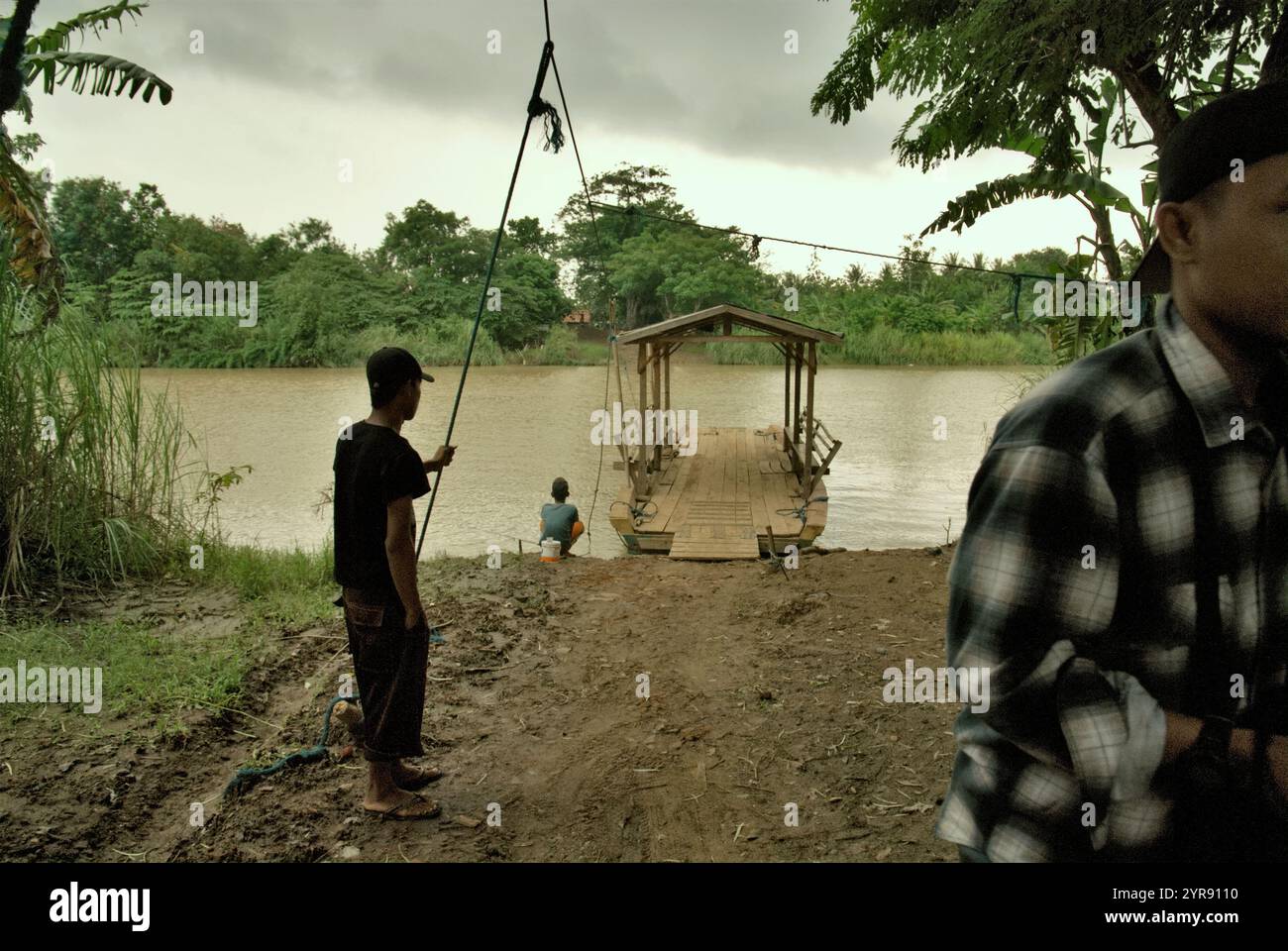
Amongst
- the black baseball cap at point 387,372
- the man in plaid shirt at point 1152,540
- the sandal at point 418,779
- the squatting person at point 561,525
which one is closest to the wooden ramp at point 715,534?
the squatting person at point 561,525

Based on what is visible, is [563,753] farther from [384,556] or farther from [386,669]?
[384,556]

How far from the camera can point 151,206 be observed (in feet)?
81.1

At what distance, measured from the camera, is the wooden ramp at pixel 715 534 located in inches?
314

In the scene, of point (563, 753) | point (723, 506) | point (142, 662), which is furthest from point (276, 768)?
point (723, 506)

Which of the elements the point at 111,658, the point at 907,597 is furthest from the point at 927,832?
the point at 111,658

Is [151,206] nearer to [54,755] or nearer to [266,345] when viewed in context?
[266,345]

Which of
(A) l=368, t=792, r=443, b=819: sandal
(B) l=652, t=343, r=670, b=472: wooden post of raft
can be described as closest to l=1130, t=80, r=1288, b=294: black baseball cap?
(A) l=368, t=792, r=443, b=819: sandal

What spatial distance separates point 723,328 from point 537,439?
372 inches

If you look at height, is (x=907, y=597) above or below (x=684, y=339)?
below

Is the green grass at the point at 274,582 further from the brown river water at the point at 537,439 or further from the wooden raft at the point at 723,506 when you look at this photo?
the wooden raft at the point at 723,506

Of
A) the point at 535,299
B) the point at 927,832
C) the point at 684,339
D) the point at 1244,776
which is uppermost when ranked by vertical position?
the point at 535,299

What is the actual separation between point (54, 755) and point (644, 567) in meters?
4.66

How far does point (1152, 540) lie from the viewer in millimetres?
844

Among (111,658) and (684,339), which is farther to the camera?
(684,339)
